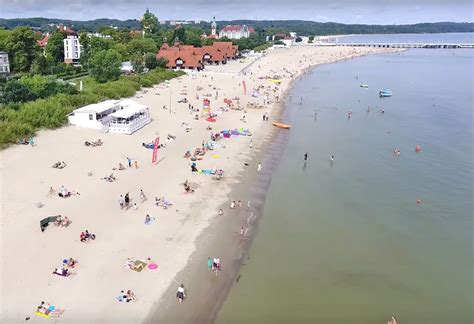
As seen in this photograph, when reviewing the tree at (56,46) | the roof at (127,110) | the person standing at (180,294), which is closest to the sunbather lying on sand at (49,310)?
the person standing at (180,294)

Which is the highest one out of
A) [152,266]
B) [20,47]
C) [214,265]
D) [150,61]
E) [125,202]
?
[20,47]

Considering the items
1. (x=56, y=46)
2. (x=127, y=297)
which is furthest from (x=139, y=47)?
(x=127, y=297)

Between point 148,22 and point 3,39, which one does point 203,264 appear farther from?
point 148,22

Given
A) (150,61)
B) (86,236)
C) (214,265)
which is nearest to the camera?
(214,265)

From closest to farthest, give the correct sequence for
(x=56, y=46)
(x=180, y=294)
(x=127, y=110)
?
(x=180, y=294) → (x=127, y=110) → (x=56, y=46)

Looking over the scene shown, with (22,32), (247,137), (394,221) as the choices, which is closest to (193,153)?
(247,137)

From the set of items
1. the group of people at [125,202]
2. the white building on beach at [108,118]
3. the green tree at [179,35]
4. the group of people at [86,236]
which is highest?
the green tree at [179,35]

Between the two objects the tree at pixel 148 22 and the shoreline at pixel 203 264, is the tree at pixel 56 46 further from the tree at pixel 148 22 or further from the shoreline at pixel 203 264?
the shoreline at pixel 203 264
